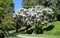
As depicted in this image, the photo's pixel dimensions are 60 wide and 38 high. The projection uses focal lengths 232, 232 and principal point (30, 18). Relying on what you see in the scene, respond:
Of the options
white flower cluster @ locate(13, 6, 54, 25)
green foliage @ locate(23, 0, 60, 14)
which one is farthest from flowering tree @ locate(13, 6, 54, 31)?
green foliage @ locate(23, 0, 60, 14)

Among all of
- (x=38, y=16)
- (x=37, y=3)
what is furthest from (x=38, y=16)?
(x=37, y=3)

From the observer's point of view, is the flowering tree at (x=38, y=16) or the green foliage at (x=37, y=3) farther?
the green foliage at (x=37, y=3)

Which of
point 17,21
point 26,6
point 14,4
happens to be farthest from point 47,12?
point 14,4

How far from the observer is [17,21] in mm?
76938

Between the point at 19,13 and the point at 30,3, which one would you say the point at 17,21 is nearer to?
the point at 19,13

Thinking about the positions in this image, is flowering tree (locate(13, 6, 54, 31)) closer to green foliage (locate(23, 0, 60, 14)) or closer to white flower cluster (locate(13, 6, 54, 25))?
white flower cluster (locate(13, 6, 54, 25))

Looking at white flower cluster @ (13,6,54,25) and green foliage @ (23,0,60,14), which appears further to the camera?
green foliage @ (23,0,60,14)

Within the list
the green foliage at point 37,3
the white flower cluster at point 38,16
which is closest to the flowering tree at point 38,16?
the white flower cluster at point 38,16

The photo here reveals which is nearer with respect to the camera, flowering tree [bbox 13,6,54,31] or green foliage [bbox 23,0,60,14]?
flowering tree [bbox 13,6,54,31]

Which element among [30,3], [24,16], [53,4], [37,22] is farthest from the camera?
[30,3]

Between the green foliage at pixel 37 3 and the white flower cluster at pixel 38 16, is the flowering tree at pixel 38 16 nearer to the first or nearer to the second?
the white flower cluster at pixel 38 16

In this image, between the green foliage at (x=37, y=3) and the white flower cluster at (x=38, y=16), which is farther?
the green foliage at (x=37, y=3)

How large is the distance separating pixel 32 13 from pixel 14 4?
37.1m

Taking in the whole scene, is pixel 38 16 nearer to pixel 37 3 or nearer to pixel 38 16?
pixel 38 16
